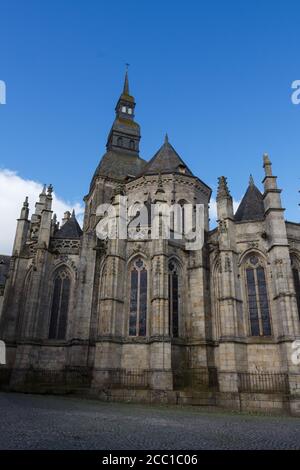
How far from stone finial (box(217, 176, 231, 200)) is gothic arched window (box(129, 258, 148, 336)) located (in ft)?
19.8

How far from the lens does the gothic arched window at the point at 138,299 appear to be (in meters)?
19.0

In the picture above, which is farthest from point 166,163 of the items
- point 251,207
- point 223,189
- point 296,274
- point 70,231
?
point 296,274

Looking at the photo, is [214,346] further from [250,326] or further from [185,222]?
[185,222]

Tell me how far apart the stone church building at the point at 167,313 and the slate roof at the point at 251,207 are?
100mm

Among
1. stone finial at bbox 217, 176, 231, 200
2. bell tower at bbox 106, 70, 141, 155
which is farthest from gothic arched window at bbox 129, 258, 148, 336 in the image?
bell tower at bbox 106, 70, 141, 155

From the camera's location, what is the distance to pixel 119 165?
106 feet

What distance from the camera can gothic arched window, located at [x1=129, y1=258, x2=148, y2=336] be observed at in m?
19.0

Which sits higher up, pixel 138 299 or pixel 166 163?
pixel 166 163

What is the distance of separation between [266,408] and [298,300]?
20.0ft

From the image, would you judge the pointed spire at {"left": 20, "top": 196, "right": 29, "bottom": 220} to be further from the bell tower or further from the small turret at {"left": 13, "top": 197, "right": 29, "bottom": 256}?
the bell tower

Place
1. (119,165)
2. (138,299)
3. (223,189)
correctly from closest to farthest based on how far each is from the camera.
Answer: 1. (138,299)
2. (223,189)
3. (119,165)

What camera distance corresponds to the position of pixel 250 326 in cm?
1773

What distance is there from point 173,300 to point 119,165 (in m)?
16.6

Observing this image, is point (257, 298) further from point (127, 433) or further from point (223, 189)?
point (127, 433)
